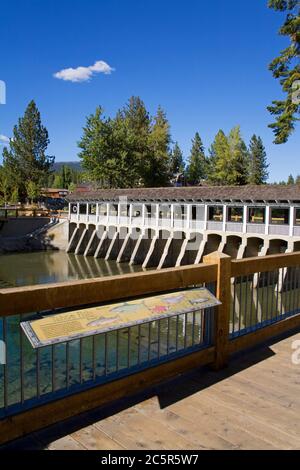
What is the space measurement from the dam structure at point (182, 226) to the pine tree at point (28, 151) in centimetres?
1969

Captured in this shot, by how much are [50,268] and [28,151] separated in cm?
3365

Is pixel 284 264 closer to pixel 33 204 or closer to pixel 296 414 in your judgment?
pixel 296 414

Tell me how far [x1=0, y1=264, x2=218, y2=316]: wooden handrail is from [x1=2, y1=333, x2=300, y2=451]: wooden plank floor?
100cm

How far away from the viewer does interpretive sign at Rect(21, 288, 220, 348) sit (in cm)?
290

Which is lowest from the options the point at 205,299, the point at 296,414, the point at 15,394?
the point at 15,394

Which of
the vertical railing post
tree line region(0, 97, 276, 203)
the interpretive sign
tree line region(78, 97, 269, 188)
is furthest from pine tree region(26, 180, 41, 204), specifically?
the interpretive sign

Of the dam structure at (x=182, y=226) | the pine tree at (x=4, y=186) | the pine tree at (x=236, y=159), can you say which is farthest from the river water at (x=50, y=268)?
the pine tree at (x=236, y=159)

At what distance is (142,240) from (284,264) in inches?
1243

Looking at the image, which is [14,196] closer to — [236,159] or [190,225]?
[236,159]

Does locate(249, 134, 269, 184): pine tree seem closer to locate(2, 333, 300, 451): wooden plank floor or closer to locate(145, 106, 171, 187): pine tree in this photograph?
locate(145, 106, 171, 187): pine tree

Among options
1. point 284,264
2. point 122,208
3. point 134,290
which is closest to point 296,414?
point 134,290

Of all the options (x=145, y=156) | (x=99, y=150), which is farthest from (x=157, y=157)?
(x=99, y=150)

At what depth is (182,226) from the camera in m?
33.6

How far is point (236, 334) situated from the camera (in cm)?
501
